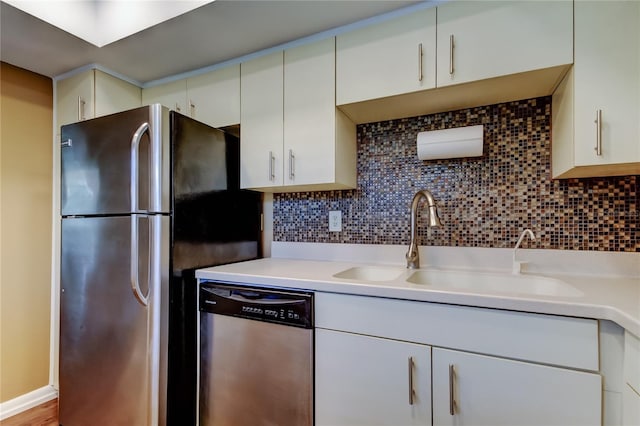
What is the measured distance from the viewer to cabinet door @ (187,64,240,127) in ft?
6.22

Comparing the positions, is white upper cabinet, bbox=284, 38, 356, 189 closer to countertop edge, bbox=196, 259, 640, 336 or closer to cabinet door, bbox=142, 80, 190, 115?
countertop edge, bbox=196, 259, 640, 336

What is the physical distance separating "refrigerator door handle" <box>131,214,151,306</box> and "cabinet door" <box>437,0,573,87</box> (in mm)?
1544

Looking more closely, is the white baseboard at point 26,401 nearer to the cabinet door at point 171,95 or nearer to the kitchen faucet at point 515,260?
the cabinet door at point 171,95

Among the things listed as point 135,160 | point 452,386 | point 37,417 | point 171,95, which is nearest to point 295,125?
point 135,160

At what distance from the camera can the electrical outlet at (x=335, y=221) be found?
1.92m

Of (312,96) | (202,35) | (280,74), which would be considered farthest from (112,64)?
(312,96)

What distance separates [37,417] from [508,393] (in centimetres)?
262

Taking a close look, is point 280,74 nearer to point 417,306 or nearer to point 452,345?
point 417,306

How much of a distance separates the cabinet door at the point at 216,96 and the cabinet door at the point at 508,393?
168 centimetres

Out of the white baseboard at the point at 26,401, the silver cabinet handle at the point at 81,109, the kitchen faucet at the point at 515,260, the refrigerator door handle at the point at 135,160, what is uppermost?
the silver cabinet handle at the point at 81,109

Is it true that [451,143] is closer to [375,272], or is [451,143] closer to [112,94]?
[375,272]

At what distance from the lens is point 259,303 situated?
138cm

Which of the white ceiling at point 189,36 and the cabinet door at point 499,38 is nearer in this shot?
the cabinet door at point 499,38

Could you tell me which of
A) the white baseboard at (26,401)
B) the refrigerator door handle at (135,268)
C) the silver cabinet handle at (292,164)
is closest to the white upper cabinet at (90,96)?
the refrigerator door handle at (135,268)
